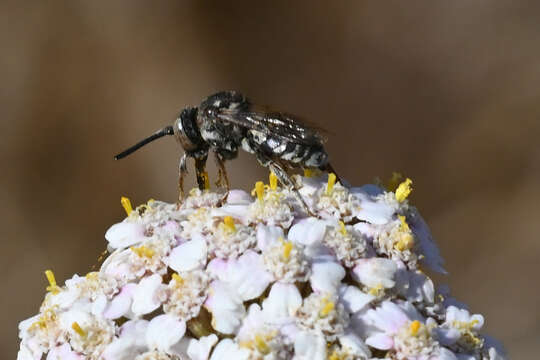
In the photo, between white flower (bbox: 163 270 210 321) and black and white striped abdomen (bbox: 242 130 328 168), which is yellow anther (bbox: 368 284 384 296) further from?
black and white striped abdomen (bbox: 242 130 328 168)

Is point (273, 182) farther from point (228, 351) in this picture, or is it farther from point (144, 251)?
point (228, 351)

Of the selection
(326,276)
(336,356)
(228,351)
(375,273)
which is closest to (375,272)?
(375,273)

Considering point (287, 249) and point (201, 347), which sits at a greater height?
point (287, 249)

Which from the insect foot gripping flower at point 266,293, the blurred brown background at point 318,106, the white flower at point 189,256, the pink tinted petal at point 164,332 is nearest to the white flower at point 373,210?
the insect foot gripping flower at point 266,293

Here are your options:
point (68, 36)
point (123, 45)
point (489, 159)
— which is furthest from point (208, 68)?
point (489, 159)

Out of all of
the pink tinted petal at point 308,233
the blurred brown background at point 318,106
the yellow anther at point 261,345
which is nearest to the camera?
the yellow anther at point 261,345

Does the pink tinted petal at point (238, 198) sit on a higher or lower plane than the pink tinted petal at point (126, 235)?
higher

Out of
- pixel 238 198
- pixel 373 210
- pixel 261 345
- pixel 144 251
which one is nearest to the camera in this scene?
pixel 261 345

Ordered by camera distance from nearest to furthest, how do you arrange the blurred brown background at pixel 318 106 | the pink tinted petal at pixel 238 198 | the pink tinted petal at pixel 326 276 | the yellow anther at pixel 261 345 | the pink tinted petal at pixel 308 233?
the yellow anther at pixel 261 345 < the pink tinted petal at pixel 326 276 < the pink tinted petal at pixel 308 233 < the pink tinted petal at pixel 238 198 < the blurred brown background at pixel 318 106

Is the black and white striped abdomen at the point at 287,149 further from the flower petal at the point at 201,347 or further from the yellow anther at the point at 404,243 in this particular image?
the flower petal at the point at 201,347
